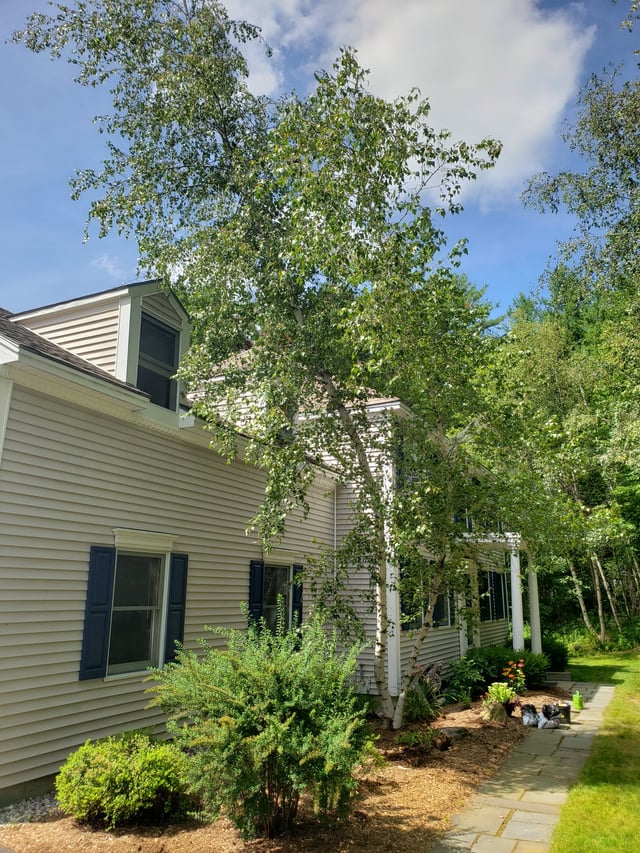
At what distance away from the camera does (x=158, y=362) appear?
8797 mm

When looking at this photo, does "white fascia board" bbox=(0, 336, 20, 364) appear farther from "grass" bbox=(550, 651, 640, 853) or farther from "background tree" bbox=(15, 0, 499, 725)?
"grass" bbox=(550, 651, 640, 853)

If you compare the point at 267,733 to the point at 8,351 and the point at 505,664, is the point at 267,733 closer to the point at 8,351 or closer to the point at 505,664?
the point at 8,351

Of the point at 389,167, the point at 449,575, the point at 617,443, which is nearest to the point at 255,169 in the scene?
the point at 389,167

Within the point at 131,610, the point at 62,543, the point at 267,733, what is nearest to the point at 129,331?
the point at 62,543

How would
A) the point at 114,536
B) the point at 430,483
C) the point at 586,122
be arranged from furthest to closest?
1. the point at 586,122
2. the point at 430,483
3. the point at 114,536

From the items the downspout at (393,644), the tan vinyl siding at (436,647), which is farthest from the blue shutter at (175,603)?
the tan vinyl siding at (436,647)

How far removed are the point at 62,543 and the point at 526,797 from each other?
214 inches

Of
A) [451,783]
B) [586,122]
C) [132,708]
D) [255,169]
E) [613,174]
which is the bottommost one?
[451,783]

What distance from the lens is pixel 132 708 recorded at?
23.3 feet

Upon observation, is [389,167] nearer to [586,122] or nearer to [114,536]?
[114,536]

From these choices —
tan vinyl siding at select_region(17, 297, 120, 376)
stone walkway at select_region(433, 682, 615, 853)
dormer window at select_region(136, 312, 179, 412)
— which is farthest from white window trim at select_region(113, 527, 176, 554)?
stone walkway at select_region(433, 682, 615, 853)

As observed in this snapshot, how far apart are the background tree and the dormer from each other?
1.65 feet

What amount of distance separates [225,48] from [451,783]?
1073cm

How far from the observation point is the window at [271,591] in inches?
380
